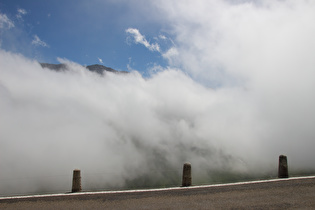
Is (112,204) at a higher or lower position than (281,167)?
lower

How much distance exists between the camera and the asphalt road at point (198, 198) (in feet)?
34.0

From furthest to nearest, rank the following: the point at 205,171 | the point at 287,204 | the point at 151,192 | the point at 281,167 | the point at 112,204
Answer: the point at 205,171
the point at 281,167
the point at 151,192
the point at 112,204
the point at 287,204

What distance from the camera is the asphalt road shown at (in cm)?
1038

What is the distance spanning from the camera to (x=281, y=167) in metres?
15.6

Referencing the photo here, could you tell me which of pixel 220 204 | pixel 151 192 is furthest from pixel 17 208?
pixel 220 204

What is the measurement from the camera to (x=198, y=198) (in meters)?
11.5

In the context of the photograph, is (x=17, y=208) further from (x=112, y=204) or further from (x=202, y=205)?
(x=202, y=205)

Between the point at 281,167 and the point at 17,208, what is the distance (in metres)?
16.0

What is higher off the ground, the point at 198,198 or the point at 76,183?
the point at 76,183

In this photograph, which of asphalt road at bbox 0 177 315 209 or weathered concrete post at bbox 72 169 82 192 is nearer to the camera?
asphalt road at bbox 0 177 315 209

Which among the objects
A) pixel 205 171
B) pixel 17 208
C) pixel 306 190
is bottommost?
pixel 205 171

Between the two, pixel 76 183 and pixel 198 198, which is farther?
pixel 76 183

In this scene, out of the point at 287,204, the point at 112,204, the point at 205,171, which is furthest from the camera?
the point at 205,171

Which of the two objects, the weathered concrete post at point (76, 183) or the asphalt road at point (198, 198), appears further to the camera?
the weathered concrete post at point (76, 183)
